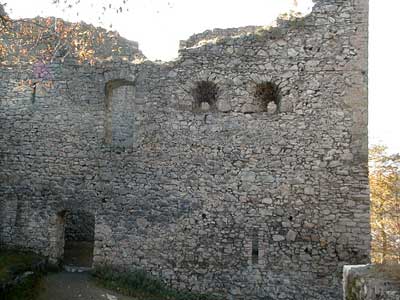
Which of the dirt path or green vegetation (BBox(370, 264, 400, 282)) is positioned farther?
the dirt path

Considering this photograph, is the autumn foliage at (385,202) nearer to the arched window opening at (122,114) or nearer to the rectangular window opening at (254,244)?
the rectangular window opening at (254,244)

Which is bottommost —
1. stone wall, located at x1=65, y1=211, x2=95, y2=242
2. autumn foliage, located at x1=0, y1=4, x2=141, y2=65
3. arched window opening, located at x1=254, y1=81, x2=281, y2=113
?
stone wall, located at x1=65, y1=211, x2=95, y2=242

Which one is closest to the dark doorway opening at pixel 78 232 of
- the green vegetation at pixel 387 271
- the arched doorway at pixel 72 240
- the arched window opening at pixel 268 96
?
the arched doorway at pixel 72 240

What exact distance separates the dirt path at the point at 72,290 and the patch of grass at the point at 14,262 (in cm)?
53

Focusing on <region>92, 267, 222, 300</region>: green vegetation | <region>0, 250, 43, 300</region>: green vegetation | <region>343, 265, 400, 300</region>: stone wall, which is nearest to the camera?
<region>343, 265, 400, 300</region>: stone wall

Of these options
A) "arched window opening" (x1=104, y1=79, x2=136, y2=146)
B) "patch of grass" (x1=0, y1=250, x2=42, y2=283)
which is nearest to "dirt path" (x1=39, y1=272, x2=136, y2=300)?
"patch of grass" (x1=0, y1=250, x2=42, y2=283)

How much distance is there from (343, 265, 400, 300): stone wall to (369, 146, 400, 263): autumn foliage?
13193 mm

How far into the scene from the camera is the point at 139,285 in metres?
9.12

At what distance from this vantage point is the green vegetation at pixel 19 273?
7969 millimetres

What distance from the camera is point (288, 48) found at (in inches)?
359

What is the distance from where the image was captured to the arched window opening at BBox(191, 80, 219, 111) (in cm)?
951

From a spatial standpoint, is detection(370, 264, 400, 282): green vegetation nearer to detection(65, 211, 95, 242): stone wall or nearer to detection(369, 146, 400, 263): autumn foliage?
detection(65, 211, 95, 242): stone wall

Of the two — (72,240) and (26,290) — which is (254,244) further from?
(72,240)

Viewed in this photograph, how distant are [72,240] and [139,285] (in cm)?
409
